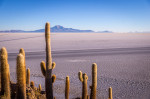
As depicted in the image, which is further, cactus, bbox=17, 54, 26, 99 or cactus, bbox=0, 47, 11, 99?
cactus, bbox=0, 47, 11, 99

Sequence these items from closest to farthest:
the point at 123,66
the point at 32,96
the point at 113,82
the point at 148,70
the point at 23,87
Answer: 1. the point at 23,87
2. the point at 32,96
3. the point at 113,82
4. the point at 148,70
5. the point at 123,66

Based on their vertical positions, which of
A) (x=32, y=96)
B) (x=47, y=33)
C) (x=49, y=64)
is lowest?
(x=32, y=96)

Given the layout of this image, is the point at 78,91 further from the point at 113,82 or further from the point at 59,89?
the point at 113,82

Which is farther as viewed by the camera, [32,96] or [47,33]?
[47,33]

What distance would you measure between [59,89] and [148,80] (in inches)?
261

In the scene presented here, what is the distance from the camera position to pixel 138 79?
1238 centimetres

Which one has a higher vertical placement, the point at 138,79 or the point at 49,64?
the point at 49,64

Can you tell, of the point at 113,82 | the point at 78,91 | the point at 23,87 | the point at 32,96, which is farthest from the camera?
the point at 113,82

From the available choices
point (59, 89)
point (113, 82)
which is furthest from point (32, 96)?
point (113, 82)

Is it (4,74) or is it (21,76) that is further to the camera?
(4,74)

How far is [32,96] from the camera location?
5.00 metres

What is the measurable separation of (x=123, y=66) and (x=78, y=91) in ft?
25.6

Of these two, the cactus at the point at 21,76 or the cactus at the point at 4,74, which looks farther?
the cactus at the point at 4,74

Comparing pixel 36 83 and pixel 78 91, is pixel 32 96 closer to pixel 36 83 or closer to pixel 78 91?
pixel 78 91
